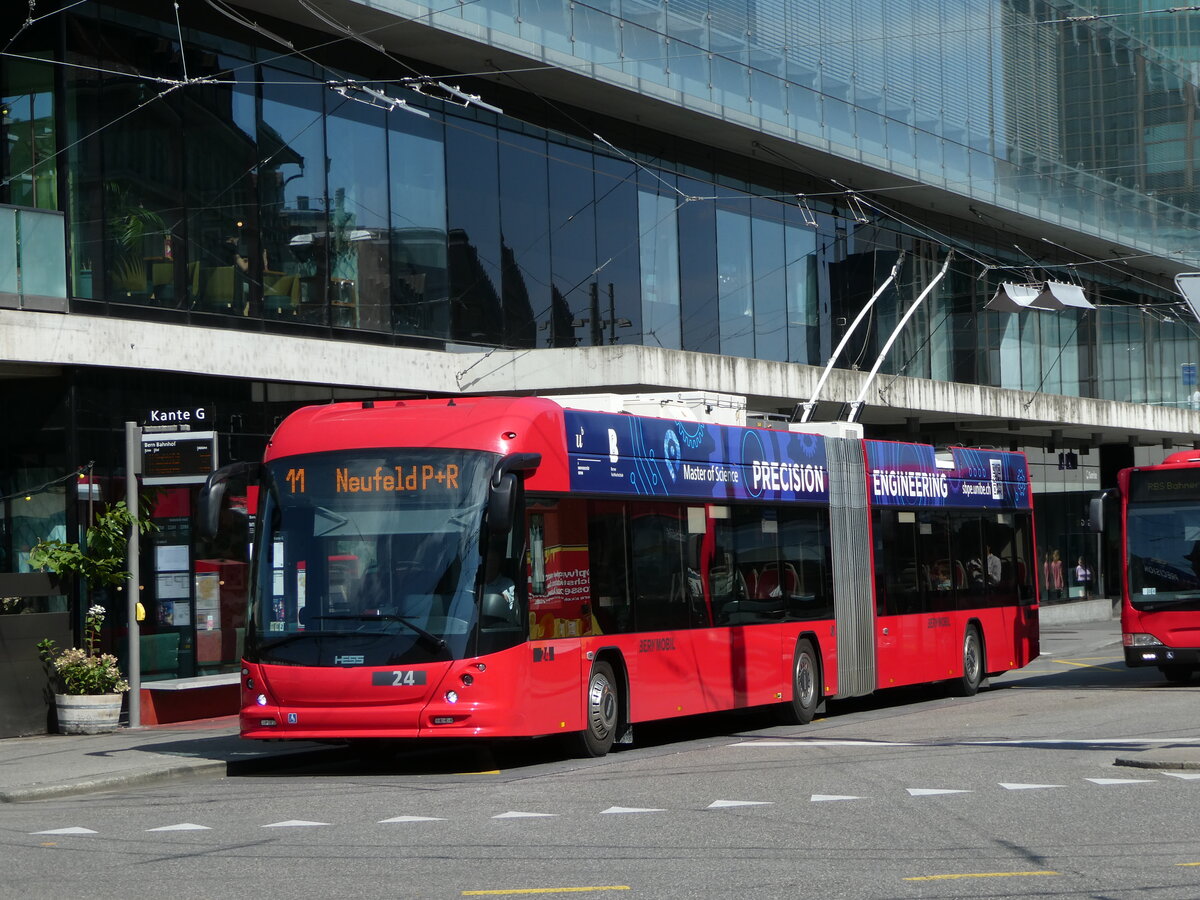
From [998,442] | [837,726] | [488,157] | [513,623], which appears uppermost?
[488,157]

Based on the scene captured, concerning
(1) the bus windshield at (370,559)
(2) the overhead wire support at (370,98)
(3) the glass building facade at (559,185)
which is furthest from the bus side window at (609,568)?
(2) the overhead wire support at (370,98)

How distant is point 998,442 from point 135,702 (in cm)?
3003

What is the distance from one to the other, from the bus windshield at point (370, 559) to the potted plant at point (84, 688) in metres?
5.24

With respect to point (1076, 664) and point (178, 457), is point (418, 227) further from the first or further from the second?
point (1076, 664)

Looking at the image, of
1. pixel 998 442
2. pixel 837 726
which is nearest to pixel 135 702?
pixel 837 726

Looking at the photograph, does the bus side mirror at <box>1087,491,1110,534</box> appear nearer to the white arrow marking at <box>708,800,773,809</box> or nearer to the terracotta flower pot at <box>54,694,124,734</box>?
the terracotta flower pot at <box>54,694,124,734</box>

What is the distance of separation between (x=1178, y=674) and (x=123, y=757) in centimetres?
1561

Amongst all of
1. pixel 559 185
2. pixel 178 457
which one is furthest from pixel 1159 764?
pixel 559 185

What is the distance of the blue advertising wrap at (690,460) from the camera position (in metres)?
15.9

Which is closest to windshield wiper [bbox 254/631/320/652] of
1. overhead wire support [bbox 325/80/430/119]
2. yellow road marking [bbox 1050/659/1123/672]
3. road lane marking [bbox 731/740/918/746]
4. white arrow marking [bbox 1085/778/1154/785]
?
road lane marking [bbox 731/740/918/746]

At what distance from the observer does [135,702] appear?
765 inches

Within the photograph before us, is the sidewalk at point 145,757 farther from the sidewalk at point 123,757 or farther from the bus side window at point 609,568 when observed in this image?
the bus side window at point 609,568

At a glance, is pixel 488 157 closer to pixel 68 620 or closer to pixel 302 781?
pixel 68 620

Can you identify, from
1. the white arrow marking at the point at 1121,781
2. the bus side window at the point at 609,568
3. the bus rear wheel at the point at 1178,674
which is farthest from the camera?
the bus rear wheel at the point at 1178,674
